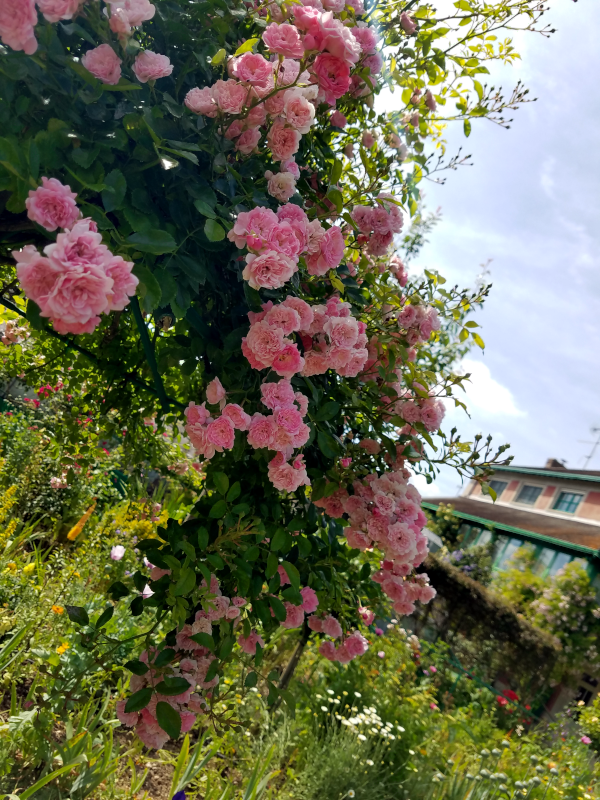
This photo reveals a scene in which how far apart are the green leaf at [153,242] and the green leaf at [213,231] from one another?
87mm

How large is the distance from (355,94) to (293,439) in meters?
1.04

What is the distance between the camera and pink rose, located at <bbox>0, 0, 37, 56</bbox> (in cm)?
73

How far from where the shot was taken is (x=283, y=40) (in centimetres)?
100

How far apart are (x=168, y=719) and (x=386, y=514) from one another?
726mm

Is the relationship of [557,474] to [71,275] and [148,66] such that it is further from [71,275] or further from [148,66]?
[71,275]

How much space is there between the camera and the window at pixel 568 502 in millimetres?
13164

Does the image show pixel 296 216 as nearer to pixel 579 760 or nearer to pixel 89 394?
pixel 89 394

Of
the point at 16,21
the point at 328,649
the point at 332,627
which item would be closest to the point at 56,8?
the point at 16,21

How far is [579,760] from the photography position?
4242mm

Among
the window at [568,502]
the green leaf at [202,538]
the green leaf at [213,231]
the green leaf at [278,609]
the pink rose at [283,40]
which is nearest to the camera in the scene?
the green leaf at [213,231]

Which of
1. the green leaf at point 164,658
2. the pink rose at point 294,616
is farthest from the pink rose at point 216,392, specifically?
the pink rose at point 294,616

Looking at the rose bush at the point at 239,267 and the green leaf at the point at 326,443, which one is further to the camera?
the green leaf at the point at 326,443

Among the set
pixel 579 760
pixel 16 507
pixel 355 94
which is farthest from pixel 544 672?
pixel 355 94

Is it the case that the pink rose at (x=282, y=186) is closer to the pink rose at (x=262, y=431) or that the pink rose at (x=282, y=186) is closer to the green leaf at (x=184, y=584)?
the pink rose at (x=262, y=431)
